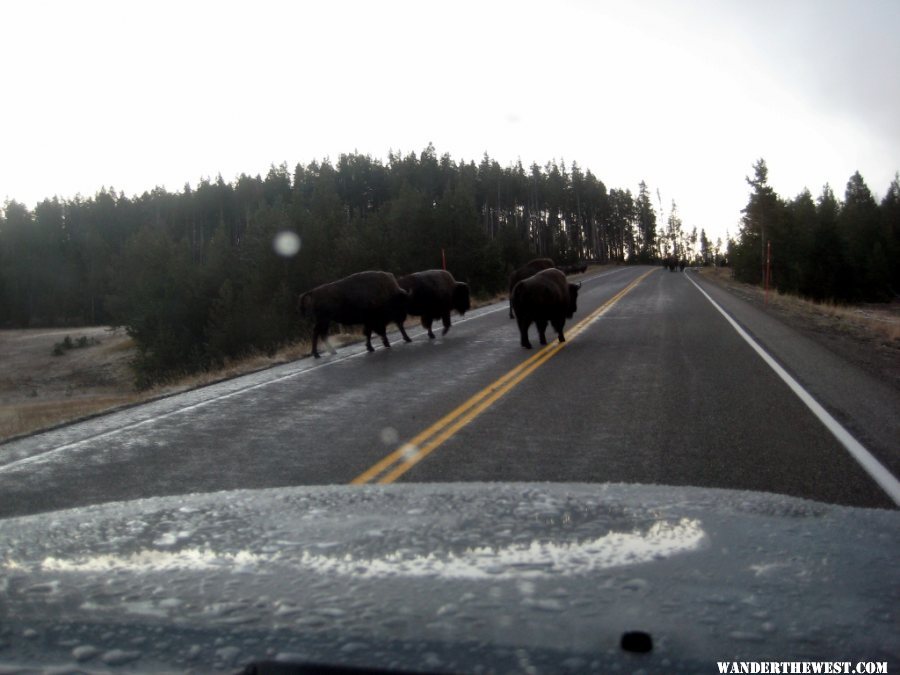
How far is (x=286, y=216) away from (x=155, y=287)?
1035cm

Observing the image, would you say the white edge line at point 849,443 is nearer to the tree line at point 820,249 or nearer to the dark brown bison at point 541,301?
the dark brown bison at point 541,301

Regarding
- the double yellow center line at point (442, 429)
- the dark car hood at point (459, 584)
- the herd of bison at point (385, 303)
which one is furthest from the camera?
the herd of bison at point (385, 303)

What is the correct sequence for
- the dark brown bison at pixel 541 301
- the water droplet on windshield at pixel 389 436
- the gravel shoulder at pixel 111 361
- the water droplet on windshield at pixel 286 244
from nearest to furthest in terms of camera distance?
the water droplet on windshield at pixel 389 436, the gravel shoulder at pixel 111 361, the dark brown bison at pixel 541 301, the water droplet on windshield at pixel 286 244

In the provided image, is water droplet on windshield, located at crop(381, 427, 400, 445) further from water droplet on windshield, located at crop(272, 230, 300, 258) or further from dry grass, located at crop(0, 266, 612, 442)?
water droplet on windshield, located at crop(272, 230, 300, 258)

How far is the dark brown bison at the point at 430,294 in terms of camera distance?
20.4 meters

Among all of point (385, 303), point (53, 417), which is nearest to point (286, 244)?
point (385, 303)

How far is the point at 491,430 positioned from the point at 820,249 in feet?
246

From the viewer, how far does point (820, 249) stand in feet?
253

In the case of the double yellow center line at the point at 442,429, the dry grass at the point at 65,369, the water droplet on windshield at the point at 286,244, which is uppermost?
the water droplet on windshield at the point at 286,244

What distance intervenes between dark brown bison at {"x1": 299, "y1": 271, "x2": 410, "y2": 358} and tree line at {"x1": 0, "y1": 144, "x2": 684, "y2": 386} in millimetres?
9210

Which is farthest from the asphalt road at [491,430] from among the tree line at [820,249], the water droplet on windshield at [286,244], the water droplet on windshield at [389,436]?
the tree line at [820,249]

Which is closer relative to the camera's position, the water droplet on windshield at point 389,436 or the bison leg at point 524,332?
the water droplet on windshield at point 389,436

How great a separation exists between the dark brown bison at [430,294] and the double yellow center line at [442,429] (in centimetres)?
466

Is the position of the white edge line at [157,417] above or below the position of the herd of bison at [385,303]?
below
